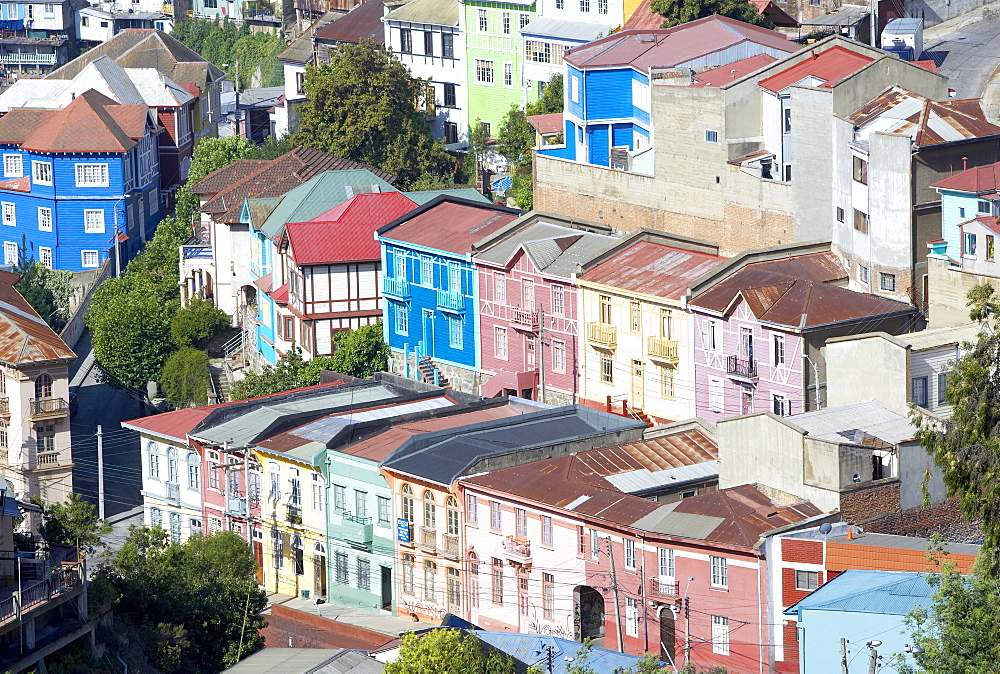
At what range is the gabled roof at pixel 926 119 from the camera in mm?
66000

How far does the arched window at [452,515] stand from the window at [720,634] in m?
10.2

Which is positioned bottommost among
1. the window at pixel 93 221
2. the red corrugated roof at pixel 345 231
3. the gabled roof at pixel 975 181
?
the window at pixel 93 221

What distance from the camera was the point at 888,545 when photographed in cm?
5319

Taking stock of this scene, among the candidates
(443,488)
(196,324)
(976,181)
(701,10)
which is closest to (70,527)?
(443,488)

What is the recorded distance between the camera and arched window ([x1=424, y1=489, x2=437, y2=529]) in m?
62.4

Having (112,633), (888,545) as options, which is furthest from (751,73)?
(112,633)

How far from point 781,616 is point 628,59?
37.1 meters

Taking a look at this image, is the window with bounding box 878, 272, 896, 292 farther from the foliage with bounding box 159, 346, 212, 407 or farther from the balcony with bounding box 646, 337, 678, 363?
the foliage with bounding box 159, 346, 212, 407

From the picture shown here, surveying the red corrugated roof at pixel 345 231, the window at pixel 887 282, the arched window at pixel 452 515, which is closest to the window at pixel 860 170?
the window at pixel 887 282

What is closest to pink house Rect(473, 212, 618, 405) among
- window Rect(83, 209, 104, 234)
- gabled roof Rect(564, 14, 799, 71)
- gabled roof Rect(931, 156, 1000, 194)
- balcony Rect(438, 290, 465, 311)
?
balcony Rect(438, 290, 465, 311)

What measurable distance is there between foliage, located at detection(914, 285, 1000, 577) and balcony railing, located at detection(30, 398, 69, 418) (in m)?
44.6

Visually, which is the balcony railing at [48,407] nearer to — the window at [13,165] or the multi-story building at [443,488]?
the multi-story building at [443,488]

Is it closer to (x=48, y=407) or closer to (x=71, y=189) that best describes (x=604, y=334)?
(x=48, y=407)

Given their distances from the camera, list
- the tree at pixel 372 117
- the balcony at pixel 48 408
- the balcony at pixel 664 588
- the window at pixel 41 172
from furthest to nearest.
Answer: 1. the window at pixel 41 172
2. the tree at pixel 372 117
3. the balcony at pixel 48 408
4. the balcony at pixel 664 588
